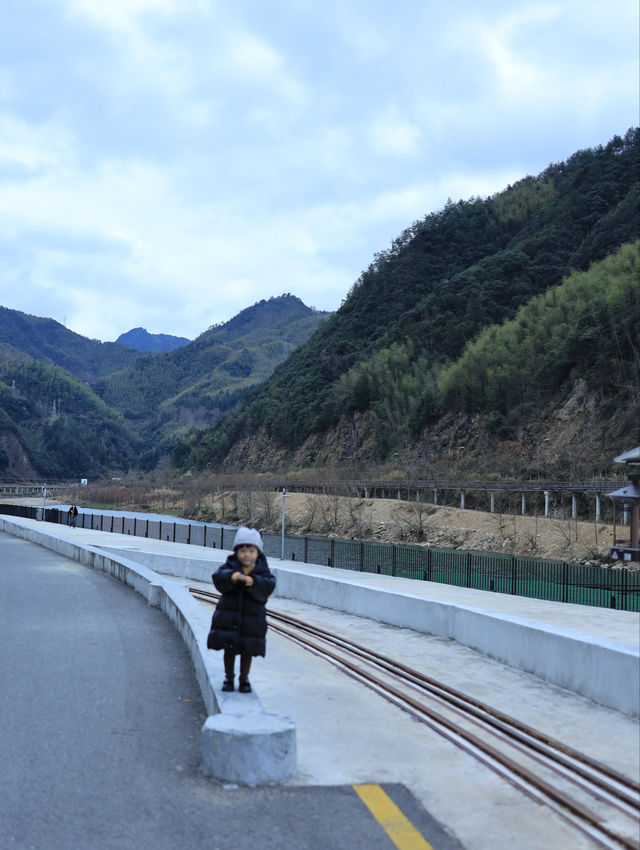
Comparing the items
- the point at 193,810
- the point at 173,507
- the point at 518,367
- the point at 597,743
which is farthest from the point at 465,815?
the point at 173,507

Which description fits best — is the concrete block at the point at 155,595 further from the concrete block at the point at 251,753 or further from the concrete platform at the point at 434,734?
the concrete block at the point at 251,753

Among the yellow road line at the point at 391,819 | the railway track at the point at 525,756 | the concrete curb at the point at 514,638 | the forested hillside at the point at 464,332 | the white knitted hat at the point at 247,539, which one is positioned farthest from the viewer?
the forested hillside at the point at 464,332

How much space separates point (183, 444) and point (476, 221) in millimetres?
70090

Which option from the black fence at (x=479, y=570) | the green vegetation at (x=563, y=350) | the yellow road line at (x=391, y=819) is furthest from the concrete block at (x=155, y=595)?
the green vegetation at (x=563, y=350)

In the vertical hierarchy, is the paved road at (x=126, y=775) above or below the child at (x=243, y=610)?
below

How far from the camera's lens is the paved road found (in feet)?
16.1

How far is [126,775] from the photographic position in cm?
596

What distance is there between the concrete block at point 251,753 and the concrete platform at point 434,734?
19 centimetres

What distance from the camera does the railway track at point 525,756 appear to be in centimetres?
542

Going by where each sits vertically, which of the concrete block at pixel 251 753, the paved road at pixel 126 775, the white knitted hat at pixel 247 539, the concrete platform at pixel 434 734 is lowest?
the concrete platform at pixel 434 734

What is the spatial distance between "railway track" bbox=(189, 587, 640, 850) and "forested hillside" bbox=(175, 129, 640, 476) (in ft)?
205

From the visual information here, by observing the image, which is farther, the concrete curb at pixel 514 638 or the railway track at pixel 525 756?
the concrete curb at pixel 514 638

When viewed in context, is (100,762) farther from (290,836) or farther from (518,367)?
(518,367)

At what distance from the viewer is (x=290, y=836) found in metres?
4.94
